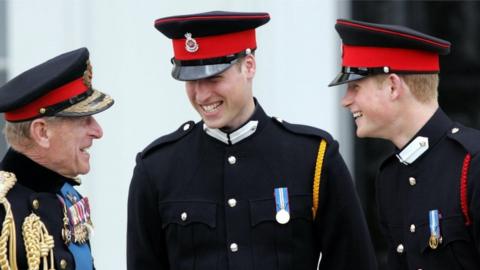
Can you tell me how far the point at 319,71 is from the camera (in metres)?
6.97


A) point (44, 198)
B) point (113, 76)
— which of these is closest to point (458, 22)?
point (113, 76)

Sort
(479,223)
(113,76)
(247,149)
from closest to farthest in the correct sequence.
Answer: (479,223) → (247,149) → (113,76)

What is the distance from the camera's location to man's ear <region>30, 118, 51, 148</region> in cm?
480

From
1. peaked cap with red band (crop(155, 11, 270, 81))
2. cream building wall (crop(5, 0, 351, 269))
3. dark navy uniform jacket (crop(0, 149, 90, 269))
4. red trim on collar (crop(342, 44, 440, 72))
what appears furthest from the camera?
cream building wall (crop(5, 0, 351, 269))

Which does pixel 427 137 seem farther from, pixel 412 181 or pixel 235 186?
pixel 235 186

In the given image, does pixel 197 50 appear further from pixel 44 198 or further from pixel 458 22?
pixel 458 22

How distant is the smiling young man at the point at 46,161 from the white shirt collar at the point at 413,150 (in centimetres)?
114

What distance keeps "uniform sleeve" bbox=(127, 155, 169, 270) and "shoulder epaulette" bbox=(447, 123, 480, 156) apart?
45.1 inches

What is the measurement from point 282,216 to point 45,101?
3.12 feet

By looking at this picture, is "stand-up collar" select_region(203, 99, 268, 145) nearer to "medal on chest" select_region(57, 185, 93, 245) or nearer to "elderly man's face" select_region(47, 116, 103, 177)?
"elderly man's face" select_region(47, 116, 103, 177)

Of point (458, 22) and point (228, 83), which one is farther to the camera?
point (458, 22)

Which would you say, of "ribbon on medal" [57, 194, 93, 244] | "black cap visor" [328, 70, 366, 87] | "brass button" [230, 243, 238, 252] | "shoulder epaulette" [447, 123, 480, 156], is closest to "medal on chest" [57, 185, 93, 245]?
"ribbon on medal" [57, 194, 93, 244]

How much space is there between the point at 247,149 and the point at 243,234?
33cm

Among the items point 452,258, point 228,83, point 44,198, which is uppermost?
point 228,83
